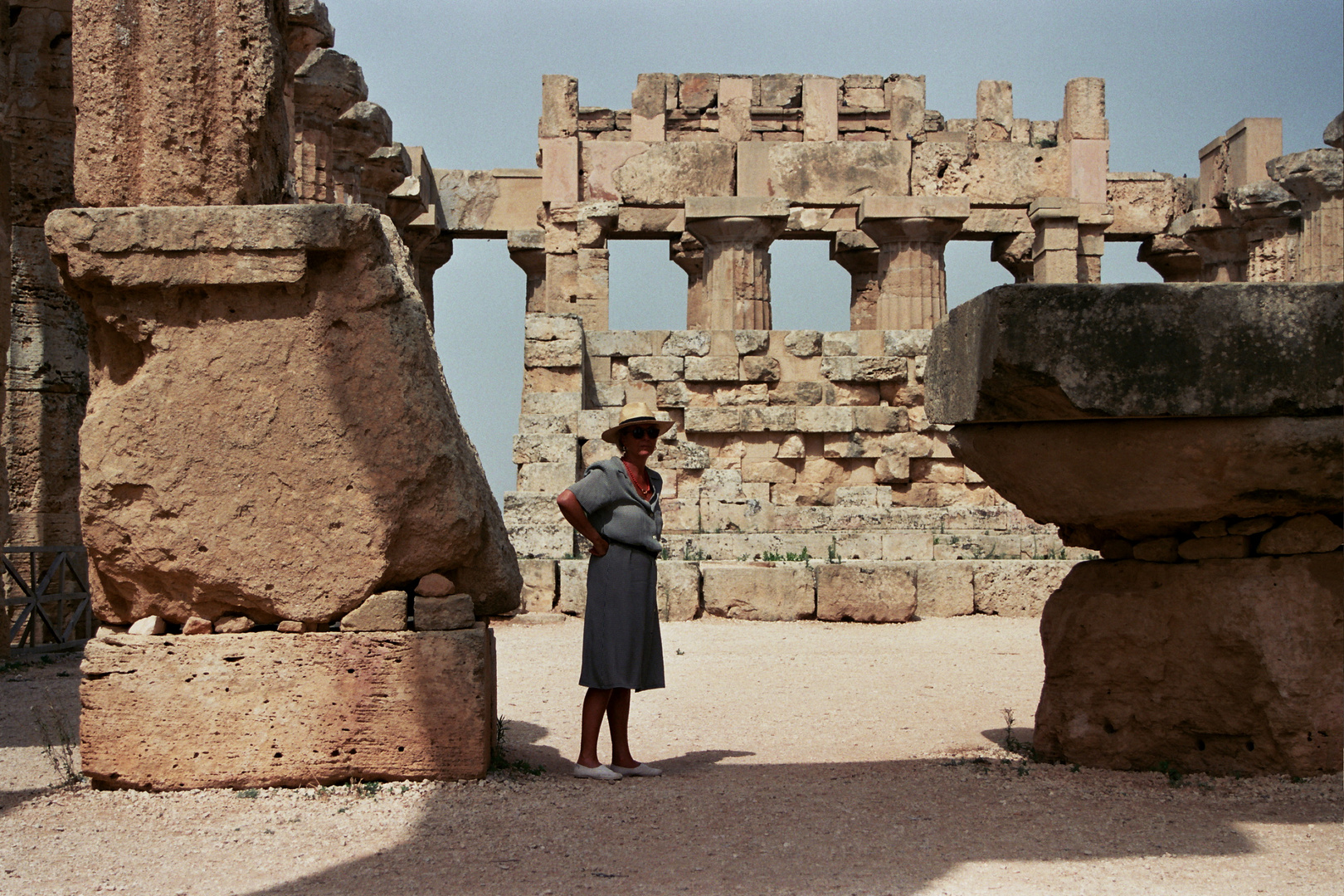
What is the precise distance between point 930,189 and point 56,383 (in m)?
12.5

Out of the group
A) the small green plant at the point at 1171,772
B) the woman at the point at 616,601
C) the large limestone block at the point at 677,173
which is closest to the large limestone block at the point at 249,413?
the woman at the point at 616,601

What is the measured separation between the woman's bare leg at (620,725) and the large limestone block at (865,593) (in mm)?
4969

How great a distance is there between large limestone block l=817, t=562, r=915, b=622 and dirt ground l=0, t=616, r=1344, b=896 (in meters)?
3.89

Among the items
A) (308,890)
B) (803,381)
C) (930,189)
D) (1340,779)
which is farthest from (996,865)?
(930,189)

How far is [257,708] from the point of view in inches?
158

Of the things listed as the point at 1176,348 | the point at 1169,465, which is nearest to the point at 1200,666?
the point at 1169,465

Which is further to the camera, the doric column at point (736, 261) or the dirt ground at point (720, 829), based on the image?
the doric column at point (736, 261)

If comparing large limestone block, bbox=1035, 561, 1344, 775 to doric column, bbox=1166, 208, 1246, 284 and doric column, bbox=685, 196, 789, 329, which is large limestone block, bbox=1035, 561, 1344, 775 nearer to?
doric column, bbox=685, 196, 789, 329

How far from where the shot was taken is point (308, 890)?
124 inches

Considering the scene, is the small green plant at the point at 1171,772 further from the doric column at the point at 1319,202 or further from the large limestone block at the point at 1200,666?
the doric column at the point at 1319,202

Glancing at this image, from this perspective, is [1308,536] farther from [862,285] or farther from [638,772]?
[862,285]

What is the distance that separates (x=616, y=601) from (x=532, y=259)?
646 inches

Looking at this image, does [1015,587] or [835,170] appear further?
[835,170]

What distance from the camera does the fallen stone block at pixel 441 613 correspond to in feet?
13.7
